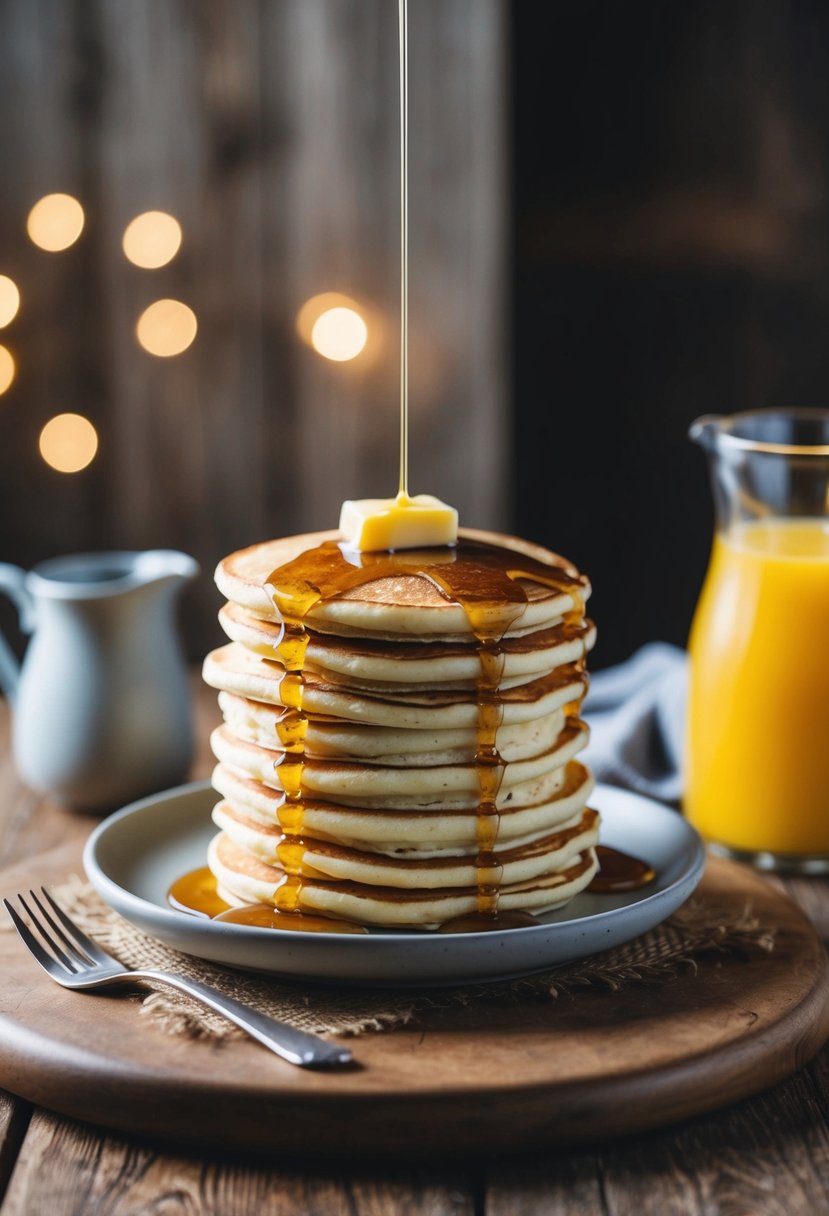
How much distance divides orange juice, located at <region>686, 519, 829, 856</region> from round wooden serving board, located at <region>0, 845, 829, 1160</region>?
39 centimetres

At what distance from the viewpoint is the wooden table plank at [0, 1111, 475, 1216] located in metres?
0.88

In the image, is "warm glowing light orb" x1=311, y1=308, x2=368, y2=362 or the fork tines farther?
"warm glowing light orb" x1=311, y1=308, x2=368, y2=362

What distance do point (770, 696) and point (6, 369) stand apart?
1.56m

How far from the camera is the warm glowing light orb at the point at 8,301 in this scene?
245cm

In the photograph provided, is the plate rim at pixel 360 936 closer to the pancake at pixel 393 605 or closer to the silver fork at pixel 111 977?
the silver fork at pixel 111 977

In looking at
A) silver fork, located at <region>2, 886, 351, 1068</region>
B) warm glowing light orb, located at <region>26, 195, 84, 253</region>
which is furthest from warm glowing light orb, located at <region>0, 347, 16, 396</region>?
silver fork, located at <region>2, 886, 351, 1068</region>

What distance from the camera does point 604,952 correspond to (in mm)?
1190

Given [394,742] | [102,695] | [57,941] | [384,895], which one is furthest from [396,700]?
[102,695]

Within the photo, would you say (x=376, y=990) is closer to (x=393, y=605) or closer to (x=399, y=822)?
(x=399, y=822)

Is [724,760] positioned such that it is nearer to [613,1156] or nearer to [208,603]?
[613,1156]

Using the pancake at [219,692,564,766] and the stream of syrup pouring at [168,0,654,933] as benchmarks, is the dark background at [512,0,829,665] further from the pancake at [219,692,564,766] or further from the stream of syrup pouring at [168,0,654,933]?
the pancake at [219,692,564,766]

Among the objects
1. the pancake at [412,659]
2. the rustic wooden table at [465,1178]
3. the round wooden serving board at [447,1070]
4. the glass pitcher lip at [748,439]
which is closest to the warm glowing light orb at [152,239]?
the glass pitcher lip at [748,439]

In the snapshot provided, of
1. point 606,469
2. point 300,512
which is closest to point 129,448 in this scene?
point 300,512

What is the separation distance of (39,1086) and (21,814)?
0.77 m
